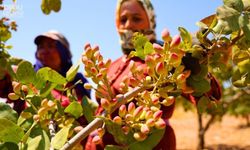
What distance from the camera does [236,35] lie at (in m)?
0.89

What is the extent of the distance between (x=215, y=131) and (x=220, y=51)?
1816 centimetres

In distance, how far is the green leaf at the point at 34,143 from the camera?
2.39ft

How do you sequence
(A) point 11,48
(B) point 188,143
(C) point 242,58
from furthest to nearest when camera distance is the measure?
(B) point 188,143 < (A) point 11,48 < (C) point 242,58

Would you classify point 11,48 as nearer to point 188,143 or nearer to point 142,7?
point 142,7

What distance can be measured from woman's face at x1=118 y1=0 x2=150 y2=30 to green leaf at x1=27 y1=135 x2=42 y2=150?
1088mm

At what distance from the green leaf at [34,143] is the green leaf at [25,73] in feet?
0.54

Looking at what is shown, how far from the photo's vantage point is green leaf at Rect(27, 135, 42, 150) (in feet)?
2.39

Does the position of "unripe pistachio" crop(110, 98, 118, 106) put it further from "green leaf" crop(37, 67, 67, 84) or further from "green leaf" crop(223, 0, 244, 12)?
"green leaf" crop(223, 0, 244, 12)

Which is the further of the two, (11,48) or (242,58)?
(11,48)

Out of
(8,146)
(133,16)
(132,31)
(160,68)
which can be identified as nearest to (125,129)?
(160,68)

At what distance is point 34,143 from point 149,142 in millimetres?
233

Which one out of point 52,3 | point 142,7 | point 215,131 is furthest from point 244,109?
point 52,3

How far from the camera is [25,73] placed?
33.3 inches

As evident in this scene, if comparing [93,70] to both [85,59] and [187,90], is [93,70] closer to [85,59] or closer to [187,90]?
[85,59]
